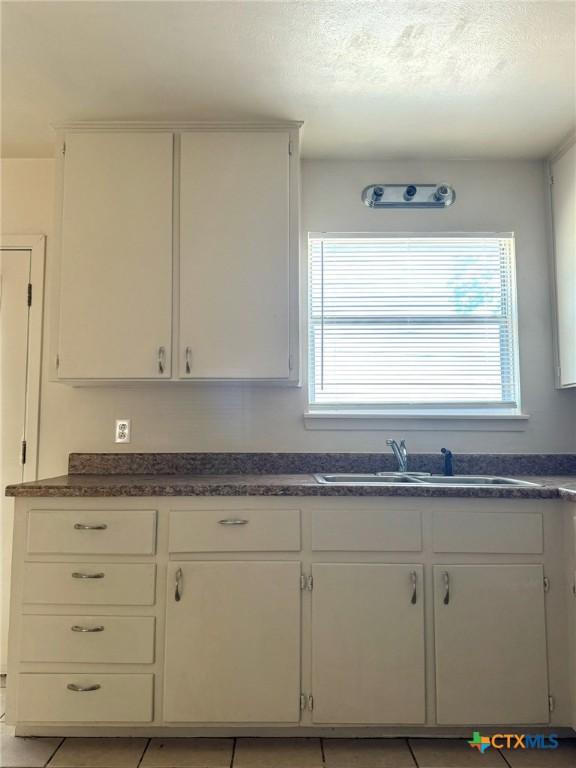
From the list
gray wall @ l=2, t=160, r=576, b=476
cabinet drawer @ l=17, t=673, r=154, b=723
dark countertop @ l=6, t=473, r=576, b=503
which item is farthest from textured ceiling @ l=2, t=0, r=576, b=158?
cabinet drawer @ l=17, t=673, r=154, b=723

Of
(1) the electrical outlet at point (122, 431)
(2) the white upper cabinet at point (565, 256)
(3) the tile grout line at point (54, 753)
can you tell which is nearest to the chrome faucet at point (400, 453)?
(2) the white upper cabinet at point (565, 256)

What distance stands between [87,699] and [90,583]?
413 mm

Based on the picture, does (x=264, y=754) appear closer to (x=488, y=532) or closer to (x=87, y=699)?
(x=87, y=699)

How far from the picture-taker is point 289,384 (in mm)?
2322

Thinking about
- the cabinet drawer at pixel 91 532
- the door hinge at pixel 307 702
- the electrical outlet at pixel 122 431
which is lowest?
the door hinge at pixel 307 702

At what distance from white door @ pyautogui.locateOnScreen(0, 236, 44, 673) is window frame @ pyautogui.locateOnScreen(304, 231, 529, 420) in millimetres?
1399

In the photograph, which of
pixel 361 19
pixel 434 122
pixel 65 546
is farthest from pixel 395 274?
pixel 65 546

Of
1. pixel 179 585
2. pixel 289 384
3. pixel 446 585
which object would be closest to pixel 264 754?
pixel 179 585

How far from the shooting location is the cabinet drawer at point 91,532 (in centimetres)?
184

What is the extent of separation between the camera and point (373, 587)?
5.95 ft

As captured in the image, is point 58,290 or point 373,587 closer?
point 373,587

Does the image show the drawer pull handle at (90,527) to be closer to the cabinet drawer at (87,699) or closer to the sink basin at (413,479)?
the cabinet drawer at (87,699)

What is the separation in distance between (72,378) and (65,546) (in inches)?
29.2

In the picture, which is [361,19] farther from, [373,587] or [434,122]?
[373,587]
